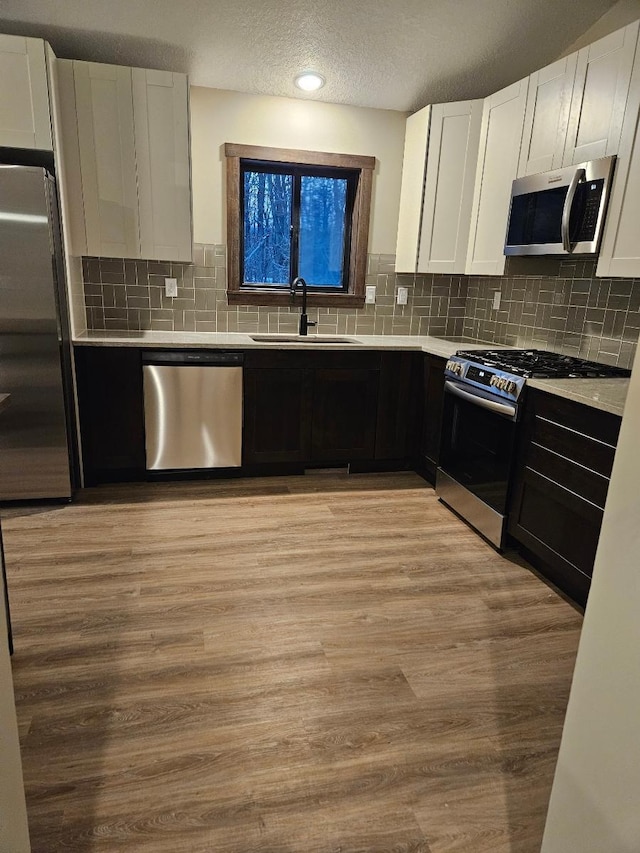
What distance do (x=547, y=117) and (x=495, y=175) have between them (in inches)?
18.8

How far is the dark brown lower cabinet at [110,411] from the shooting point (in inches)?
130

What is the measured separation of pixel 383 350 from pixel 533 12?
2026 millimetres

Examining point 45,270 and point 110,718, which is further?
point 45,270

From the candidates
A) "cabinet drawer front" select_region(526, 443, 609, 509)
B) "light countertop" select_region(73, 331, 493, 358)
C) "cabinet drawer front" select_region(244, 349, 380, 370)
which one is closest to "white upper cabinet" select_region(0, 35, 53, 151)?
"light countertop" select_region(73, 331, 493, 358)

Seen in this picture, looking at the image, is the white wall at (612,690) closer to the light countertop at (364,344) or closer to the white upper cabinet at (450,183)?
the light countertop at (364,344)

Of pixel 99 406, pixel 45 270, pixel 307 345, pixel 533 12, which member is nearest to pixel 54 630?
pixel 99 406

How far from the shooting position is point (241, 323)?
398 centimetres

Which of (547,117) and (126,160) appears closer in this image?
(547,117)

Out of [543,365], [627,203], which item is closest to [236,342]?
[543,365]

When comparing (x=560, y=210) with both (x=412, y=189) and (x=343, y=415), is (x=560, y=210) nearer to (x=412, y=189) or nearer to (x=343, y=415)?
(x=412, y=189)

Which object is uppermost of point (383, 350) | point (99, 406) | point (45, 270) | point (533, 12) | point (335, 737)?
point (533, 12)

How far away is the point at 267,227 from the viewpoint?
3.96m

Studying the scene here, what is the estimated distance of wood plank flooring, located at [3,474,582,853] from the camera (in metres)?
1.42

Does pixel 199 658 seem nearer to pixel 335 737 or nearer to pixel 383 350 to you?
pixel 335 737
